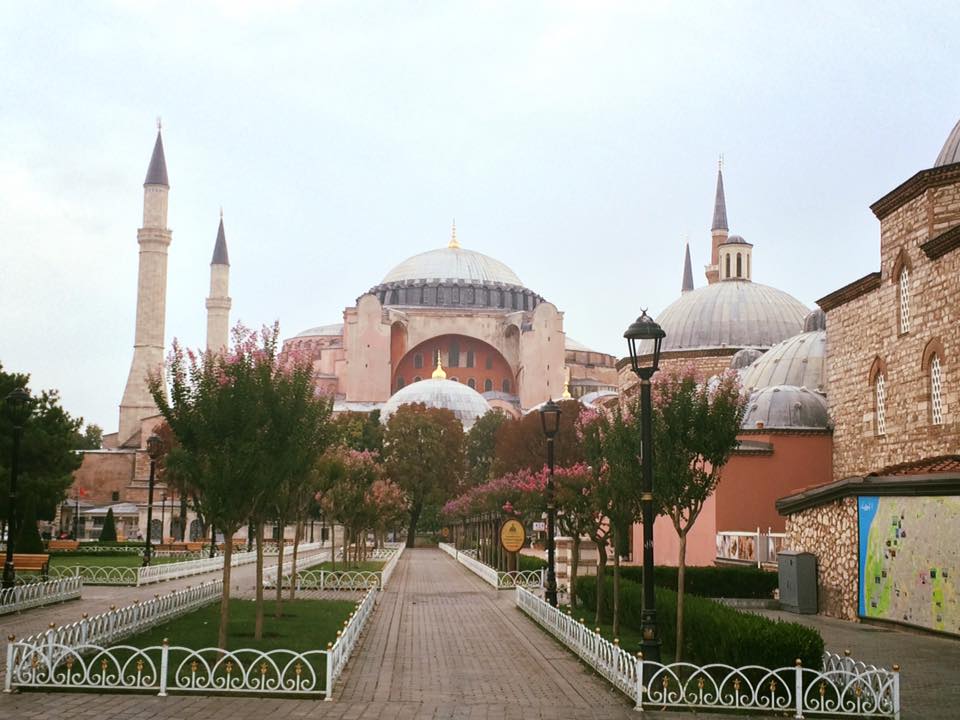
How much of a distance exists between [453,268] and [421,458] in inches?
1523

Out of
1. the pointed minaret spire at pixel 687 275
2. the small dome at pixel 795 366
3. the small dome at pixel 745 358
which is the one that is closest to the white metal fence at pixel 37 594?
the small dome at pixel 795 366

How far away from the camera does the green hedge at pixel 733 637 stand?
930 centimetres

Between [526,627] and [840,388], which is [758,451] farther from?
[526,627]

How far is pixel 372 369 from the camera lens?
78.7 metres

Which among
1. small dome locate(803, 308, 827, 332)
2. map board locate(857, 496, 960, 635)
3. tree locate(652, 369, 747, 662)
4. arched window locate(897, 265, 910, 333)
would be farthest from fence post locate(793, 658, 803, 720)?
small dome locate(803, 308, 827, 332)

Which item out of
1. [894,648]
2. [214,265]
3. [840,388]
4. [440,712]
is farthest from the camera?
[214,265]

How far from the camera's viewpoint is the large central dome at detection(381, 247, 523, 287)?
89500 millimetres

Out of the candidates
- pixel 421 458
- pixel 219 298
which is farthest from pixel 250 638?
pixel 219 298

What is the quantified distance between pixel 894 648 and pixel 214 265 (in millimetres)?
68077

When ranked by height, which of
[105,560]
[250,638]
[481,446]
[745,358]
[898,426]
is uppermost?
[745,358]

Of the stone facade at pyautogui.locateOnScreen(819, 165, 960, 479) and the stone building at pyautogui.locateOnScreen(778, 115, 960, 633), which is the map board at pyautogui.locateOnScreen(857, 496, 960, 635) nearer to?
the stone building at pyautogui.locateOnScreen(778, 115, 960, 633)

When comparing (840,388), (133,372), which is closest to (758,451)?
(840,388)

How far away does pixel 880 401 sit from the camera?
23.2 metres

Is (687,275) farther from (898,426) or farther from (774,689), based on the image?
(774,689)
